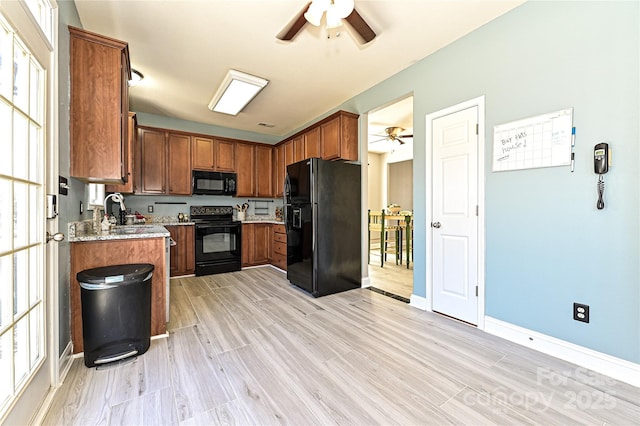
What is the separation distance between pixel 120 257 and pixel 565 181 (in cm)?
337

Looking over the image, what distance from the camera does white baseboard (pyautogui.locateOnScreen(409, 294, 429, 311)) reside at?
2760mm

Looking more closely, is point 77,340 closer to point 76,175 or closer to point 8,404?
point 8,404

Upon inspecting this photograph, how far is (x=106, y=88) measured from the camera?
195cm

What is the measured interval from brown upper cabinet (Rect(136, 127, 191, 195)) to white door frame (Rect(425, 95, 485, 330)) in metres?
3.80

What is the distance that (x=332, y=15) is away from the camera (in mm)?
1704

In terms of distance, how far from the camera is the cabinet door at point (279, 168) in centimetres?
499

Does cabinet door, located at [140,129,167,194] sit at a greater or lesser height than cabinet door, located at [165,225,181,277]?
greater

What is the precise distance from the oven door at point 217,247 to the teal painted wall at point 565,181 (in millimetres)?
3672

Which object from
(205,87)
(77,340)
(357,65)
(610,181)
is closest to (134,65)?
(205,87)

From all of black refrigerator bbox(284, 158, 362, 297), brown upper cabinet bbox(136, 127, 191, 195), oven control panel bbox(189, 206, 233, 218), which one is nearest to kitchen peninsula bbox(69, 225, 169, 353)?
black refrigerator bbox(284, 158, 362, 297)

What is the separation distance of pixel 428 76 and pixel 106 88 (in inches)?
115

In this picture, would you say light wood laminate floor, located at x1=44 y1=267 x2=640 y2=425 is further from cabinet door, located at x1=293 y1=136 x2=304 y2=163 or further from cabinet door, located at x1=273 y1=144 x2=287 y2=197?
cabinet door, located at x1=273 y1=144 x2=287 y2=197

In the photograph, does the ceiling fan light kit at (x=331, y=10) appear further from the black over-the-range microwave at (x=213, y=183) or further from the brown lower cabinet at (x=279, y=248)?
the black over-the-range microwave at (x=213, y=183)

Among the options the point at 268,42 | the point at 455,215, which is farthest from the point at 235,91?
the point at 455,215
